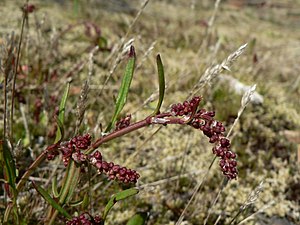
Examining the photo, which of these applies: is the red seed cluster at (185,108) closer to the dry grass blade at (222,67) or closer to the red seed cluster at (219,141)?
the red seed cluster at (219,141)

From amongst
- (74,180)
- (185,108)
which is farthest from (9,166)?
(185,108)

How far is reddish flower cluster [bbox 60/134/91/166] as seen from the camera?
151 cm

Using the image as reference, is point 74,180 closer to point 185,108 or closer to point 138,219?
point 138,219

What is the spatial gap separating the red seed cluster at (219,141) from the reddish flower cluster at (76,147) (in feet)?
1.38

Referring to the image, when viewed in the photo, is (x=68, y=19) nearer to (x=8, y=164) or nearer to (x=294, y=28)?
(x=8, y=164)

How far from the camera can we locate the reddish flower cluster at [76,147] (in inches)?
59.6

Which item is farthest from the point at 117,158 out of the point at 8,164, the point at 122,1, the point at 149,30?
the point at 122,1

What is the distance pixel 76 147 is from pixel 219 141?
0.57 m

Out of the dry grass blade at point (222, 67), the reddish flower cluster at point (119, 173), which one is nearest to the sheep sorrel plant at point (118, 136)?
the reddish flower cluster at point (119, 173)

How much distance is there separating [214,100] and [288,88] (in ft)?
7.11

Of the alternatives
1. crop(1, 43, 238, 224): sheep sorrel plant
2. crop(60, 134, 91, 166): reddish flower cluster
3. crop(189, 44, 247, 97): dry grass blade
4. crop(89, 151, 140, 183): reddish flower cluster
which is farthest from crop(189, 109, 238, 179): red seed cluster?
crop(189, 44, 247, 97): dry grass blade

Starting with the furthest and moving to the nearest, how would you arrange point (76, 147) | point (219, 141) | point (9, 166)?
point (9, 166) < point (76, 147) < point (219, 141)

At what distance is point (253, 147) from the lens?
3.85 metres

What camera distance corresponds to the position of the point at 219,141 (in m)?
1.37
